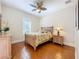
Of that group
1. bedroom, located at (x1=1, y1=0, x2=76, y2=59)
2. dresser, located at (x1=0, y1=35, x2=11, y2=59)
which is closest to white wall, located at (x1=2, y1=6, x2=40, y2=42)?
bedroom, located at (x1=1, y1=0, x2=76, y2=59)

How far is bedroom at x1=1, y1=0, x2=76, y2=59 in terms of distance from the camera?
591 centimetres

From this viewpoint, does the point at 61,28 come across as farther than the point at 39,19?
→ No

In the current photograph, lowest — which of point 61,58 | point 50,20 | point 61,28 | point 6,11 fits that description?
point 61,58

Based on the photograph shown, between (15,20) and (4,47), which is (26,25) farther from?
(4,47)

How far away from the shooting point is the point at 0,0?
17.0 feet

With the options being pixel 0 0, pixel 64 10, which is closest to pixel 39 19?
pixel 64 10

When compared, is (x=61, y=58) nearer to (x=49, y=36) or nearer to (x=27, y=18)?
(x=49, y=36)

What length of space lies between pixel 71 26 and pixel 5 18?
447 cm

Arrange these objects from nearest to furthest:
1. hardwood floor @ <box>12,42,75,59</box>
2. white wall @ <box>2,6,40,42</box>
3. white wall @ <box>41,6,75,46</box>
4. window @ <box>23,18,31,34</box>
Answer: hardwood floor @ <box>12,42,75,59</box>
white wall @ <box>41,6,75,46</box>
white wall @ <box>2,6,40,42</box>
window @ <box>23,18,31,34</box>

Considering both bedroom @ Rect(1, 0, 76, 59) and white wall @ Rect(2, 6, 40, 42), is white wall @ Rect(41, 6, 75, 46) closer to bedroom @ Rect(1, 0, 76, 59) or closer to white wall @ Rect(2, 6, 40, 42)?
bedroom @ Rect(1, 0, 76, 59)

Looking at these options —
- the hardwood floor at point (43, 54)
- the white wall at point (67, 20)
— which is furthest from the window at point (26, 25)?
the hardwood floor at point (43, 54)

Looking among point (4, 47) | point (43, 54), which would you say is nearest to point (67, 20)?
point (43, 54)

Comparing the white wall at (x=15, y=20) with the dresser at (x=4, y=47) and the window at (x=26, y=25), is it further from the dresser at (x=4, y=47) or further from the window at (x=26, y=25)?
the dresser at (x=4, y=47)

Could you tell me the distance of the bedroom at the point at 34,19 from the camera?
19.4 feet
